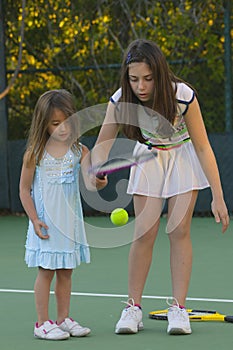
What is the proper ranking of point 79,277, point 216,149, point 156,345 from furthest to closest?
point 216,149 → point 79,277 → point 156,345

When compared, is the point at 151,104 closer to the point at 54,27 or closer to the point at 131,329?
the point at 131,329

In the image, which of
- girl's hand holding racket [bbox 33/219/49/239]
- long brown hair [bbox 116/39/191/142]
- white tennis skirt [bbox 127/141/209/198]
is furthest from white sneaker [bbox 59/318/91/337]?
long brown hair [bbox 116/39/191/142]

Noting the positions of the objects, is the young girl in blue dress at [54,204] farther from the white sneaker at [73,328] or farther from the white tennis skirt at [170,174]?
the white tennis skirt at [170,174]

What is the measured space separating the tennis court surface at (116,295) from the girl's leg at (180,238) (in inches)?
8.1

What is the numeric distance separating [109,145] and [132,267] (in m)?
0.56

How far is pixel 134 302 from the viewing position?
176 inches

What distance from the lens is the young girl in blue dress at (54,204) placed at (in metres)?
4.27

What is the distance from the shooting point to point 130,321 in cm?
433

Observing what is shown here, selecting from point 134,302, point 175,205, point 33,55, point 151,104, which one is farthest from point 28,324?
point 33,55

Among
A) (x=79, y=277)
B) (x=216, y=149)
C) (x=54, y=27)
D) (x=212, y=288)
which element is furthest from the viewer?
(x=54, y=27)

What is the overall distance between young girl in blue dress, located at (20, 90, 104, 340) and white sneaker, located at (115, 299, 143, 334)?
0.51 ft

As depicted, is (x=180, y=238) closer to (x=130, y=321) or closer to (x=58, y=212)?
(x=130, y=321)

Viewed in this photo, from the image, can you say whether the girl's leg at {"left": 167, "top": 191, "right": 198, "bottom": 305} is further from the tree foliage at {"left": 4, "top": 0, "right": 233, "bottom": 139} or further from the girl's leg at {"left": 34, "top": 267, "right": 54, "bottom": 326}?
the tree foliage at {"left": 4, "top": 0, "right": 233, "bottom": 139}

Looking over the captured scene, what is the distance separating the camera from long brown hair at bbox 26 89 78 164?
14.1 feet
